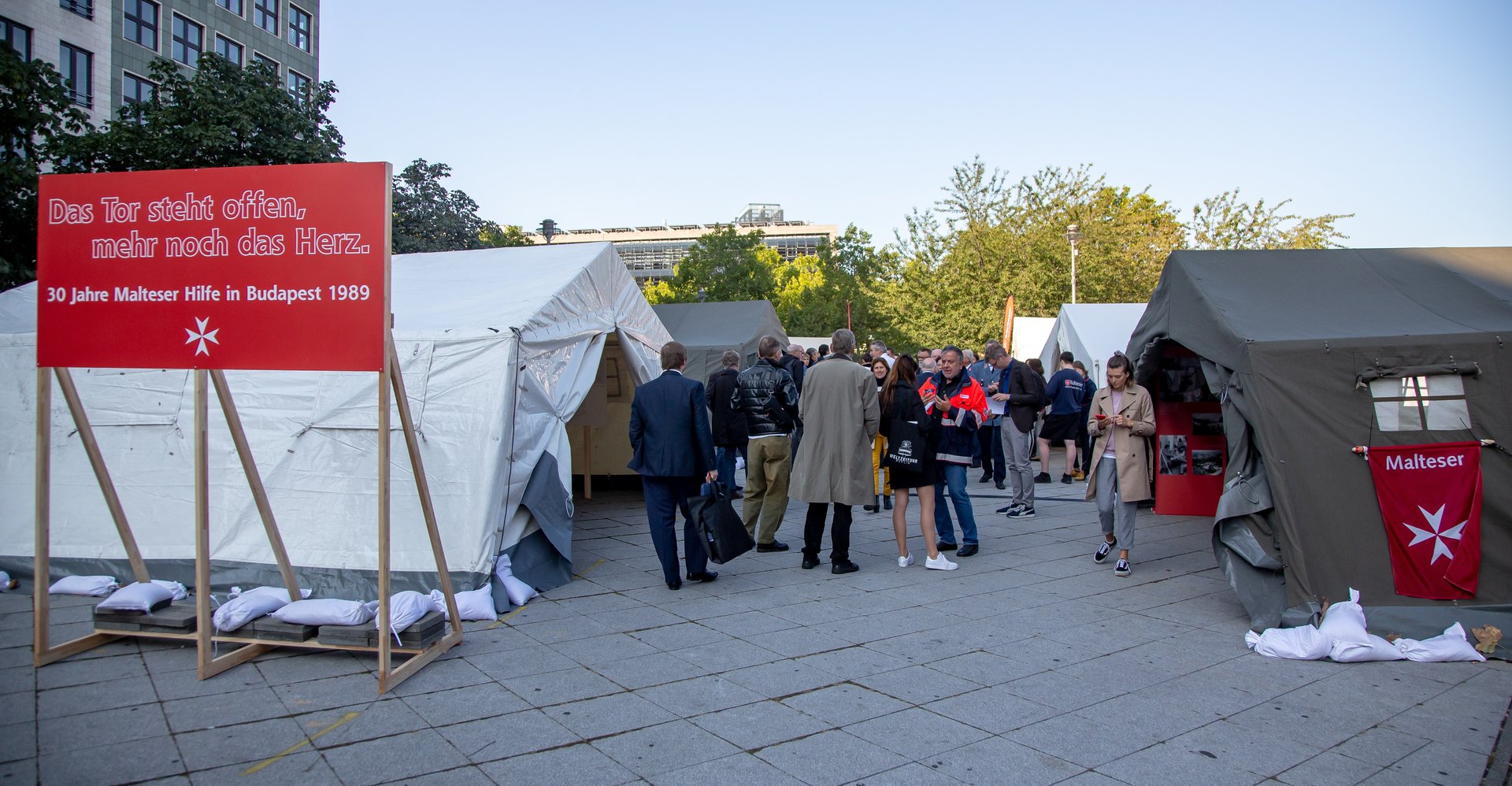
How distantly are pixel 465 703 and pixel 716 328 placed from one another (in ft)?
41.0

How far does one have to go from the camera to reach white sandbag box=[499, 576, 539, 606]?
6176 mm

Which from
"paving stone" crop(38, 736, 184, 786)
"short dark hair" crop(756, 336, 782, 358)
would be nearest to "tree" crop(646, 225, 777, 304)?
"short dark hair" crop(756, 336, 782, 358)

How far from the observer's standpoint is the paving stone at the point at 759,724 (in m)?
3.92

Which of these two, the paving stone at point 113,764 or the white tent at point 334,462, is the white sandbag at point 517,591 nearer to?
the white tent at point 334,462

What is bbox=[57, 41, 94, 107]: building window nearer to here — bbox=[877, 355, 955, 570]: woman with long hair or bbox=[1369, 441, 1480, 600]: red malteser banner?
bbox=[877, 355, 955, 570]: woman with long hair

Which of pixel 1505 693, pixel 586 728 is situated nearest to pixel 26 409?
pixel 586 728

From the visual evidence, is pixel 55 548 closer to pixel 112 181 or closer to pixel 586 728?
pixel 112 181

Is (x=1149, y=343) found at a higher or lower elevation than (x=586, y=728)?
higher

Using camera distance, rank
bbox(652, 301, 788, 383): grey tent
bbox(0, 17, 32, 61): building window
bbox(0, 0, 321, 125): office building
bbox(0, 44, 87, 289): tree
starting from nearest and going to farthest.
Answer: bbox(0, 44, 87, 289): tree → bbox(652, 301, 788, 383): grey tent → bbox(0, 17, 32, 61): building window → bbox(0, 0, 321, 125): office building

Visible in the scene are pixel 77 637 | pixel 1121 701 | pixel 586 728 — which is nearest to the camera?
pixel 586 728

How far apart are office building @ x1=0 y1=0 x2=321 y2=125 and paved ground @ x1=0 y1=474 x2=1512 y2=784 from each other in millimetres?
23734

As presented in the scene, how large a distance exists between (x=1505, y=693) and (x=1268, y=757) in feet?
5.87

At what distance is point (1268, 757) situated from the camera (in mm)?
3709

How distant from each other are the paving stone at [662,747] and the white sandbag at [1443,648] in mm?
3964
